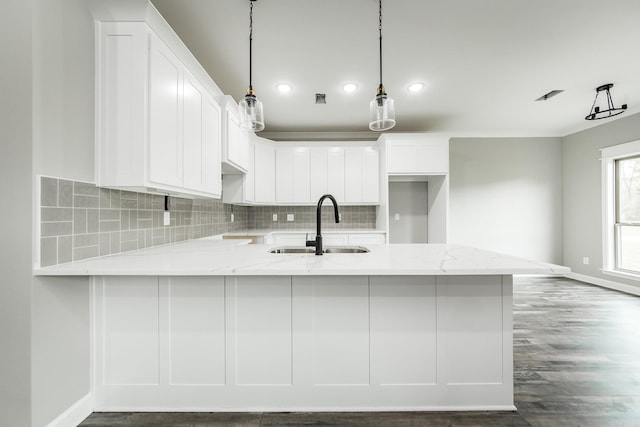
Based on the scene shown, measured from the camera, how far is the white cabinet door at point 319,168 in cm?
418

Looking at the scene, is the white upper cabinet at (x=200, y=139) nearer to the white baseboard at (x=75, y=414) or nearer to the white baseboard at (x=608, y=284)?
the white baseboard at (x=75, y=414)

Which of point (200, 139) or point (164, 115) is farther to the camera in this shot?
point (200, 139)

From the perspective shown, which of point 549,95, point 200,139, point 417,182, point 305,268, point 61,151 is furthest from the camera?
point 417,182

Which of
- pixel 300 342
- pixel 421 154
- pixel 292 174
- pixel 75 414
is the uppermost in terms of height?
pixel 421 154

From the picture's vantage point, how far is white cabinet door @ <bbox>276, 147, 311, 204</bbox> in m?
4.18

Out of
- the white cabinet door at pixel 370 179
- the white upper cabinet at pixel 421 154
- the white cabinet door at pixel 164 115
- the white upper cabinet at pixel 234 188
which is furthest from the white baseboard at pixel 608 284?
the white cabinet door at pixel 164 115

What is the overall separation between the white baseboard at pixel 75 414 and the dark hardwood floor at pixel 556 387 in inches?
1.6

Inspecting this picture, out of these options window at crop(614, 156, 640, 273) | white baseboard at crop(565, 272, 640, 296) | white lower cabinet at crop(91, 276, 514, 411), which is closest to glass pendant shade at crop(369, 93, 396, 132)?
white lower cabinet at crop(91, 276, 514, 411)

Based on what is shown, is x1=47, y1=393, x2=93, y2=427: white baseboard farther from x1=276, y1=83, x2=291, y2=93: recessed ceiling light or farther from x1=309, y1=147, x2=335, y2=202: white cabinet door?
x1=309, y1=147, x2=335, y2=202: white cabinet door

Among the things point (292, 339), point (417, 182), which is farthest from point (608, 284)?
point (292, 339)

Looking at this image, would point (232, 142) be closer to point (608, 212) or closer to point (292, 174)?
point (292, 174)

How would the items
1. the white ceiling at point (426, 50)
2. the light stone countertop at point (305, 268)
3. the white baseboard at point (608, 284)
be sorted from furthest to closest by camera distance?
the white baseboard at point (608, 284)
the white ceiling at point (426, 50)
the light stone countertop at point (305, 268)

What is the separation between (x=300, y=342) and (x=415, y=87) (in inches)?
112

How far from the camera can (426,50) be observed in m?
2.30
